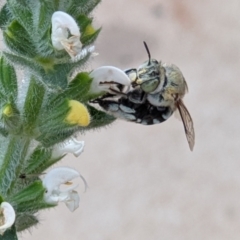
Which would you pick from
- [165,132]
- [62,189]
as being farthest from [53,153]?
[165,132]

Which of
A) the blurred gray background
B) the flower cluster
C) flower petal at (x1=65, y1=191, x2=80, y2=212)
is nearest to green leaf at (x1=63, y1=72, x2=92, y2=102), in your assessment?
the flower cluster

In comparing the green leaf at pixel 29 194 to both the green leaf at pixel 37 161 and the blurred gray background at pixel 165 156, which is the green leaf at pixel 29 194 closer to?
the green leaf at pixel 37 161

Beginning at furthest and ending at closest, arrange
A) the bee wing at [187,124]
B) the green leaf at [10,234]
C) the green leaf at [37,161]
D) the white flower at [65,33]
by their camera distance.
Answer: the bee wing at [187,124] → the green leaf at [37,161] → the green leaf at [10,234] → the white flower at [65,33]

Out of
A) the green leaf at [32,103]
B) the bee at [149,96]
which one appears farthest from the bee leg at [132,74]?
the green leaf at [32,103]

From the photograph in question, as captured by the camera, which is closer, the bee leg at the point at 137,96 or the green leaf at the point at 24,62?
the green leaf at the point at 24,62

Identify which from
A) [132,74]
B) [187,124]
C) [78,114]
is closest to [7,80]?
[78,114]

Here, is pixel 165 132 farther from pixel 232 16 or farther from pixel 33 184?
pixel 33 184

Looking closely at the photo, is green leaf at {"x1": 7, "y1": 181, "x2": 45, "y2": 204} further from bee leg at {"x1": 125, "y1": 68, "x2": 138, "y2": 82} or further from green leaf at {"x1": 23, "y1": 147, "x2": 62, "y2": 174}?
bee leg at {"x1": 125, "y1": 68, "x2": 138, "y2": 82}
